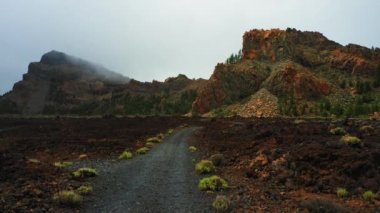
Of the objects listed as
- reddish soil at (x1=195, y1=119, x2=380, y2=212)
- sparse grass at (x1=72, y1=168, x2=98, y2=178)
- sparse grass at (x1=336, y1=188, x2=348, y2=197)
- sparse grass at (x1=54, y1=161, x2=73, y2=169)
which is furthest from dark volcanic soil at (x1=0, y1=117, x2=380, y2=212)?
sparse grass at (x1=54, y1=161, x2=73, y2=169)

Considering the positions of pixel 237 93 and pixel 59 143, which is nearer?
pixel 59 143

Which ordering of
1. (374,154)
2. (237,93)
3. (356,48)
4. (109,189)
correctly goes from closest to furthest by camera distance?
(109,189) < (374,154) < (237,93) < (356,48)

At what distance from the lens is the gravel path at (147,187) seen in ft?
51.2

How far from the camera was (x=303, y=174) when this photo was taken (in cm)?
2023

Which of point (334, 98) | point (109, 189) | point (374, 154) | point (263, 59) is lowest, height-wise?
point (109, 189)

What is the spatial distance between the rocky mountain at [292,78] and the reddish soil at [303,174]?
58.0m

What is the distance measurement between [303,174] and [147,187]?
7090 millimetres

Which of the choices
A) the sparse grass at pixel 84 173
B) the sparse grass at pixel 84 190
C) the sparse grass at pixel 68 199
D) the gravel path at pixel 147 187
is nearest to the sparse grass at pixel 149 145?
the gravel path at pixel 147 187

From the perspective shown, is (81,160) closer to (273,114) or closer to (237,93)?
(273,114)

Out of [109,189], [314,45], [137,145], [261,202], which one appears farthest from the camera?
[314,45]

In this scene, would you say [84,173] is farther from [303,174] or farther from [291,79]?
[291,79]

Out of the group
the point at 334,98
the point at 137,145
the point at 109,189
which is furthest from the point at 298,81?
the point at 109,189

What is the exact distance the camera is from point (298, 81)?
10212 centimetres

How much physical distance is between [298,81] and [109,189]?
88.5m
